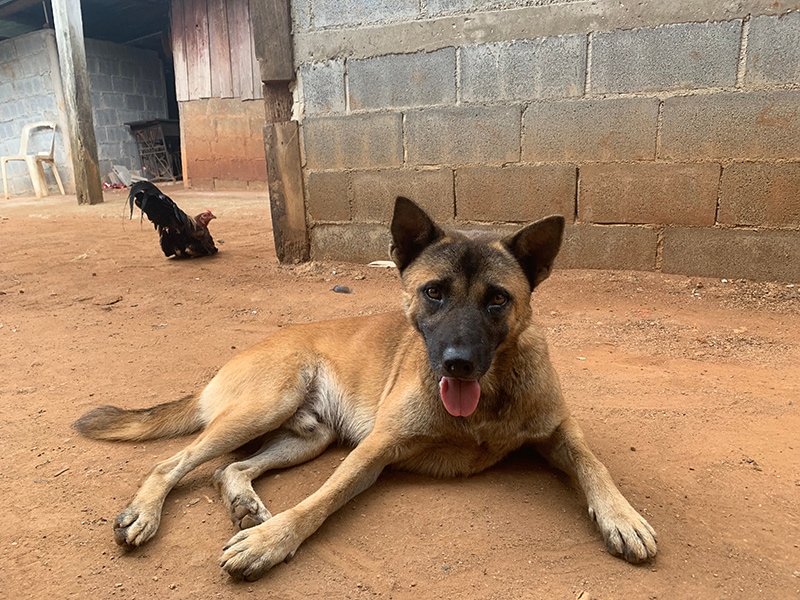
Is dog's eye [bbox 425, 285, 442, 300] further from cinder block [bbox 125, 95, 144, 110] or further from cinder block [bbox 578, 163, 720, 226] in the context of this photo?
cinder block [bbox 125, 95, 144, 110]

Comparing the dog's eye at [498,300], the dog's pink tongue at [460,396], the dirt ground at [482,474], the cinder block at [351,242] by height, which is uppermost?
the dog's eye at [498,300]

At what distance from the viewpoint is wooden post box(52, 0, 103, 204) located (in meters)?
12.2

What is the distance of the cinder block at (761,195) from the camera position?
493cm

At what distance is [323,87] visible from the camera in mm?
6422

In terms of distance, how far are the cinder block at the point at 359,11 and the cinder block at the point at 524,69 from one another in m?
0.77

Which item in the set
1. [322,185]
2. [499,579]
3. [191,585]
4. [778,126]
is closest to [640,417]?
[499,579]

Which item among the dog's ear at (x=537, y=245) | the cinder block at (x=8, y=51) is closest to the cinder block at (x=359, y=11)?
the dog's ear at (x=537, y=245)

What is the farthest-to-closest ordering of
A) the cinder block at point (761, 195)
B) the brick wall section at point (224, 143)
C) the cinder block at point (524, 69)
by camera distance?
the brick wall section at point (224, 143) < the cinder block at point (524, 69) < the cinder block at point (761, 195)

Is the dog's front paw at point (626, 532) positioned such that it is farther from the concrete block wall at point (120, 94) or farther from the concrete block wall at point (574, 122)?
the concrete block wall at point (120, 94)

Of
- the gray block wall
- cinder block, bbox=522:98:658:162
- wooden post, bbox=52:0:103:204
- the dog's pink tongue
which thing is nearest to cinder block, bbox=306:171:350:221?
cinder block, bbox=522:98:658:162

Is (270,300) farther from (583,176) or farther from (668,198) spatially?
(668,198)

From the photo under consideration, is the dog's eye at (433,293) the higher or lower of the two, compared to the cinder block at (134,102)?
lower

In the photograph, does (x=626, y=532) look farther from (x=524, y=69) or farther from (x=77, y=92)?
(x=77, y=92)

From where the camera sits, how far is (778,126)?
486 cm
